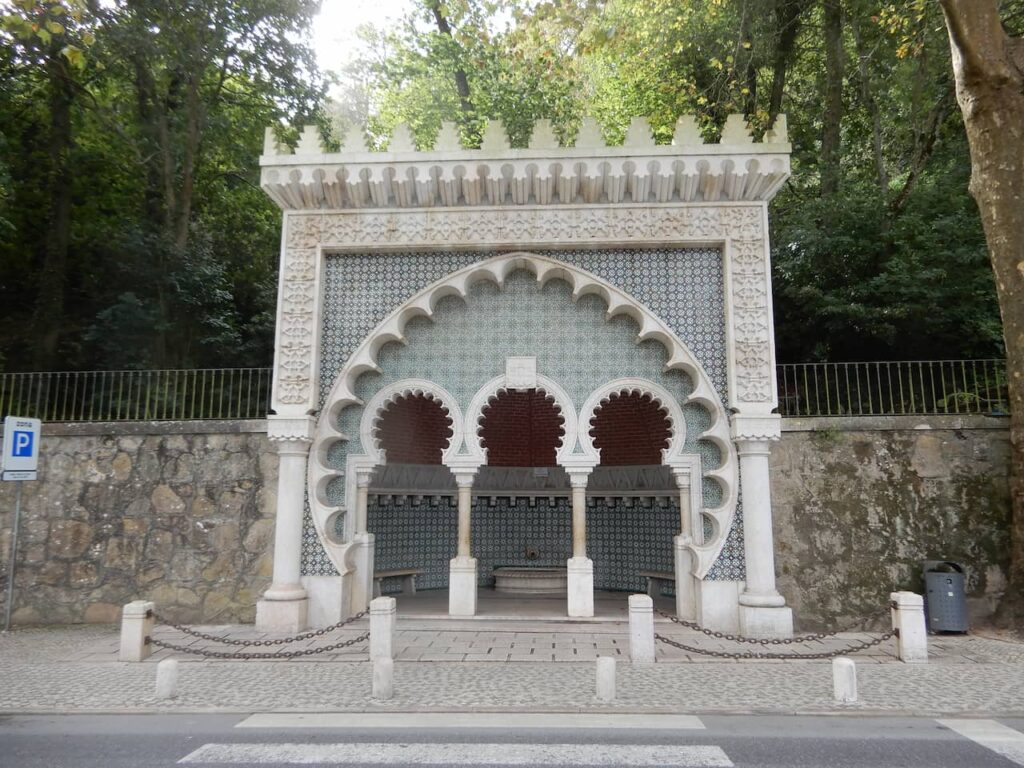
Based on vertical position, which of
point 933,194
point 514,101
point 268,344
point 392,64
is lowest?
point 268,344

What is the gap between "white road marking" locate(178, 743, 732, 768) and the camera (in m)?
4.13

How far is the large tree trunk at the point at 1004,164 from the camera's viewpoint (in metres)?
7.82

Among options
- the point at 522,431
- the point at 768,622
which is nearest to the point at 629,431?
the point at 522,431

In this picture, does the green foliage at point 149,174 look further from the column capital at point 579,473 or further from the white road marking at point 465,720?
the white road marking at point 465,720

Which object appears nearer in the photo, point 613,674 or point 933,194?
point 613,674

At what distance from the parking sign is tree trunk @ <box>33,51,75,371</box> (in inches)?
209

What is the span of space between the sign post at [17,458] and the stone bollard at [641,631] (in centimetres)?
710

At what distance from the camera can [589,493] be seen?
37.9 ft

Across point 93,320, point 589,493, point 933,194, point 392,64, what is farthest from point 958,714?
point 392,64

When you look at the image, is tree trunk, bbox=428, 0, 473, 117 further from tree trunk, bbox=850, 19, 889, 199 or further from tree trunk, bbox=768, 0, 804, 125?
tree trunk, bbox=850, 19, 889, 199

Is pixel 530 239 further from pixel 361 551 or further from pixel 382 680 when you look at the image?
pixel 382 680

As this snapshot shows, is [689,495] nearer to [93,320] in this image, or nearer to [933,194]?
[933,194]

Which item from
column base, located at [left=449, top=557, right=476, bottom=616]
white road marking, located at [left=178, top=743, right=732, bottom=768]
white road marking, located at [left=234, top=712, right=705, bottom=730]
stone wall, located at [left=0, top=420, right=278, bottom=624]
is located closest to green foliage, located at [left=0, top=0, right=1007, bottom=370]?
stone wall, located at [left=0, top=420, right=278, bottom=624]

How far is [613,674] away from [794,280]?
9068 mm
